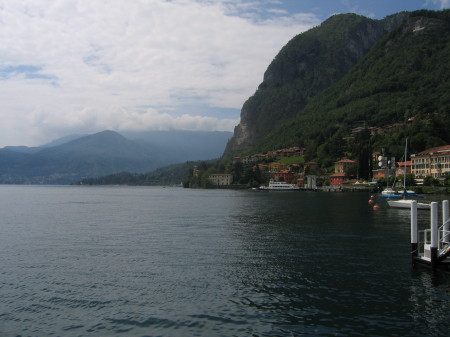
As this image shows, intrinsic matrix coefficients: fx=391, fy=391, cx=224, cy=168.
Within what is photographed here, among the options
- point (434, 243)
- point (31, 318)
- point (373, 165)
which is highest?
point (373, 165)

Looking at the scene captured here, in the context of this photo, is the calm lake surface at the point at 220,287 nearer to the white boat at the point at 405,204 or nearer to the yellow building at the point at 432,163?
the white boat at the point at 405,204

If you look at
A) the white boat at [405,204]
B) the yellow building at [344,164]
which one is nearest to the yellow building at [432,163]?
the yellow building at [344,164]

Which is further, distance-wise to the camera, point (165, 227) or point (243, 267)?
point (165, 227)

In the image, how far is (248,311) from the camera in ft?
62.0

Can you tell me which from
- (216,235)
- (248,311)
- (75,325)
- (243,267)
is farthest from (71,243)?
(248,311)

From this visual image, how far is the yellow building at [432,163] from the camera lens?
14038 centimetres

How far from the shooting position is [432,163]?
147 metres

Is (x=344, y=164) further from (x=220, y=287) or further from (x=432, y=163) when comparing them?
(x=220, y=287)

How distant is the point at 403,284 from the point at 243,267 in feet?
33.9

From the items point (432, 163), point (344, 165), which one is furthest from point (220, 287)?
point (344, 165)

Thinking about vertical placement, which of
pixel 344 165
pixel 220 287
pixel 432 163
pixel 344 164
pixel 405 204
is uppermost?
pixel 344 164

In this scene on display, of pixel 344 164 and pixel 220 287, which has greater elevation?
pixel 344 164

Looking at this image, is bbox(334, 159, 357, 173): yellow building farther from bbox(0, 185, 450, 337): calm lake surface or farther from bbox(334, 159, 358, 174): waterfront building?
bbox(0, 185, 450, 337): calm lake surface

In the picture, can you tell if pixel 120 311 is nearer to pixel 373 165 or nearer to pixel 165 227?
pixel 165 227
